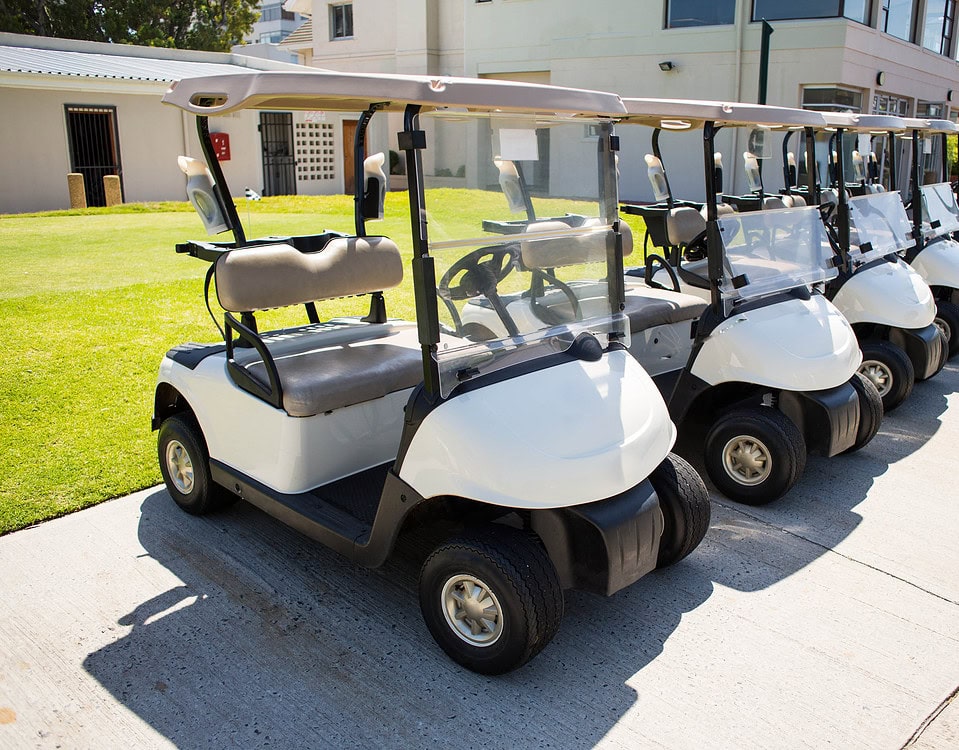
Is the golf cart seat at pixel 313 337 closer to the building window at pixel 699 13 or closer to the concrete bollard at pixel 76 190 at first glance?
the concrete bollard at pixel 76 190

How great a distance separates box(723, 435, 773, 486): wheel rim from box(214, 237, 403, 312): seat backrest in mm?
1662

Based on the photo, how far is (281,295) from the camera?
3230mm

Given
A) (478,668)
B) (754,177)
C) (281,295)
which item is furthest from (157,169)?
(478,668)

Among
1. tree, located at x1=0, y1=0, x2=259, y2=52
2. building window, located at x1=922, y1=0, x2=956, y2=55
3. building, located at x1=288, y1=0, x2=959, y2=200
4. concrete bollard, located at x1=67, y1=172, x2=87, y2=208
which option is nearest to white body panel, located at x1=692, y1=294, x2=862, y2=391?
building, located at x1=288, y1=0, x2=959, y2=200

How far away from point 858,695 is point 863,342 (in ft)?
9.85

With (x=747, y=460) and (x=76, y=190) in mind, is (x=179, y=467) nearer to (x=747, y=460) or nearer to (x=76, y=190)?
(x=747, y=460)

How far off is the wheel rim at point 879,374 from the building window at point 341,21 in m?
22.4

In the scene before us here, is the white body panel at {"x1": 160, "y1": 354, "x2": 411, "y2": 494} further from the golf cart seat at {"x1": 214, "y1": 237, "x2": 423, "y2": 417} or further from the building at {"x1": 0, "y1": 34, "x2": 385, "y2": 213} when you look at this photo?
the building at {"x1": 0, "y1": 34, "x2": 385, "y2": 213}

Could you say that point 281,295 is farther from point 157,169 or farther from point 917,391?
point 157,169

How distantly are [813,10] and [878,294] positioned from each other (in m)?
12.0

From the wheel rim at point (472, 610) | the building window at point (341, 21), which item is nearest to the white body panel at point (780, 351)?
the wheel rim at point (472, 610)

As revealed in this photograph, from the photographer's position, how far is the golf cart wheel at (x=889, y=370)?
4.90 m

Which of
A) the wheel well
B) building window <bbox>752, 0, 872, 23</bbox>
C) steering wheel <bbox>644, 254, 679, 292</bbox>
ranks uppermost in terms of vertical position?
building window <bbox>752, 0, 872, 23</bbox>

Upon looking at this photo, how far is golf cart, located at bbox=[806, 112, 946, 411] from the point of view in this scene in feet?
16.1
